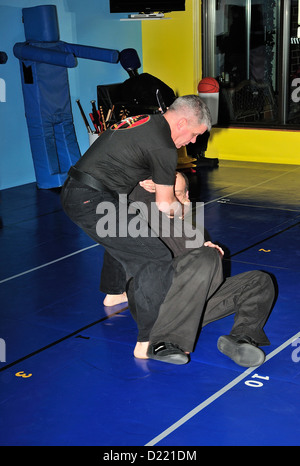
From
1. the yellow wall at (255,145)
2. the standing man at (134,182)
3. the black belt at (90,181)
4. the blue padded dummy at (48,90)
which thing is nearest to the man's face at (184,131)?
the standing man at (134,182)

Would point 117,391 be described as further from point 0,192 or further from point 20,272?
point 0,192

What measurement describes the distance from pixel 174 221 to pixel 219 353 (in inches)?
34.1

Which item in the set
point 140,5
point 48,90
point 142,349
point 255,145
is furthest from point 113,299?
point 140,5

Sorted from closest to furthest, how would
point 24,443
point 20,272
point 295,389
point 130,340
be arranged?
1. point 24,443
2. point 295,389
3. point 130,340
4. point 20,272

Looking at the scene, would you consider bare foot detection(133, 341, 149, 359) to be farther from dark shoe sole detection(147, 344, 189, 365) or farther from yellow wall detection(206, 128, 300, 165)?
yellow wall detection(206, 128, 300, 165)

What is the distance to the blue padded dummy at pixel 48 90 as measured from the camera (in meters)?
7.28

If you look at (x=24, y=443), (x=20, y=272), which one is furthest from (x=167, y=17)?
(x=24, y=443)

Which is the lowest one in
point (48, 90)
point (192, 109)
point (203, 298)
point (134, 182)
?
point (203, 298)

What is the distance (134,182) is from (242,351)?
44.0 inches

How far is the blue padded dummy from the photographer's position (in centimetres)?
728

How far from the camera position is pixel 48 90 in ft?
24.5

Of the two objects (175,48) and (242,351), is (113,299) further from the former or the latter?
→ (175,48)

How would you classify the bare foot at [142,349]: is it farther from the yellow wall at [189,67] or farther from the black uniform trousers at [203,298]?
the yellow wall at [189,67]

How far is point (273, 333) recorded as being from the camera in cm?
372
